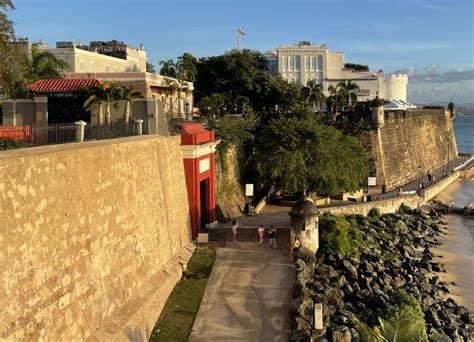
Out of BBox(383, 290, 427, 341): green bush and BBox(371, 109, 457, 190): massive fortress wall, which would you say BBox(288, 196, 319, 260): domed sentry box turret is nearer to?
BBox(383, 290, 427, 341): green bush

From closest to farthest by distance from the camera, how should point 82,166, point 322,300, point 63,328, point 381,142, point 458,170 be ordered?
point 63,328 → point 82,166 → point 322,300 → point 381,142 → point 458,170

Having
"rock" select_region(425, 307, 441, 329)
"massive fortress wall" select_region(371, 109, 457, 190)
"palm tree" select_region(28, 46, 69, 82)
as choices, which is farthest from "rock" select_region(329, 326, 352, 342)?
"massive fortress wall" select_region(371, 109, 457, 190)

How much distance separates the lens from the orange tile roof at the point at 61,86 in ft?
89.8

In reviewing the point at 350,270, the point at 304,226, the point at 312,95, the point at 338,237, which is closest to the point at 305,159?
the point at 338,237

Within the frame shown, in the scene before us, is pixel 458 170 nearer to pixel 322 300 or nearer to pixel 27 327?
pixel 322 300

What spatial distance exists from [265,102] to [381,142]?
1536cm

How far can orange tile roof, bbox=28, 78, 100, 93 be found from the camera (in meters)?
27.4

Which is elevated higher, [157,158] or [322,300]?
[157,158]

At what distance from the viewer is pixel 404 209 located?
38.2 meters

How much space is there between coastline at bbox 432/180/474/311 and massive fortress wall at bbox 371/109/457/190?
8.17m

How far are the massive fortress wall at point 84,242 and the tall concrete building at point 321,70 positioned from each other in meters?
72.6

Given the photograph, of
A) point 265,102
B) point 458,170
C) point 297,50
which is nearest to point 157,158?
point 265,102

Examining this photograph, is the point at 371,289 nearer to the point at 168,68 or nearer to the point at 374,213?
the point at 374,213

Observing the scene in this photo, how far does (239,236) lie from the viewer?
24.9m
